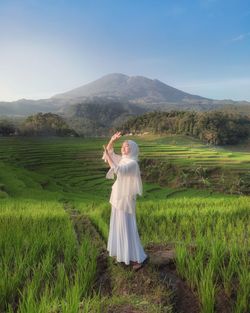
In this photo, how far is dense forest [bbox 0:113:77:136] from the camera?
37.5 m

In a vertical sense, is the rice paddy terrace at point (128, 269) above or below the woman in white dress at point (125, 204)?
below

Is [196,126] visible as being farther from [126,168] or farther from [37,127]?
[126,168]

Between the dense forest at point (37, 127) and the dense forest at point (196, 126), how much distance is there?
7641 millimetres

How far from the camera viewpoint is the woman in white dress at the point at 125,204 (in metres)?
5.86

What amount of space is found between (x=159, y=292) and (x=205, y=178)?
993 inches

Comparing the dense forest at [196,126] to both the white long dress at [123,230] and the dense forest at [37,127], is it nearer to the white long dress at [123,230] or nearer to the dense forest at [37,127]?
the dense forest at [37,127]

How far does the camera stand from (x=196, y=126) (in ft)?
136

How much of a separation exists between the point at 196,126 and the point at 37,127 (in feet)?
45.6

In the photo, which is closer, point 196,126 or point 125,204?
point 125,204

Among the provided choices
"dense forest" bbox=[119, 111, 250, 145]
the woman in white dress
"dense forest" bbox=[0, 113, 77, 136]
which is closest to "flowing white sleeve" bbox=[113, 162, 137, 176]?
the woman in white dress

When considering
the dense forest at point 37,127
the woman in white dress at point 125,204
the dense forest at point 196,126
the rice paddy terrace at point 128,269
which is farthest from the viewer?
the dense forest at point 196,126

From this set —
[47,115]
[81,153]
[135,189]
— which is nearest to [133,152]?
[135,189]

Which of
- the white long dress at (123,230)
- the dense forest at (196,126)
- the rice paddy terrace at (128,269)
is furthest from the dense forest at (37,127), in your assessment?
the white long dress at (123,230)

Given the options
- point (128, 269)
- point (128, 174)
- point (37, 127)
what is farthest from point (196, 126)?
point (128, 269)
